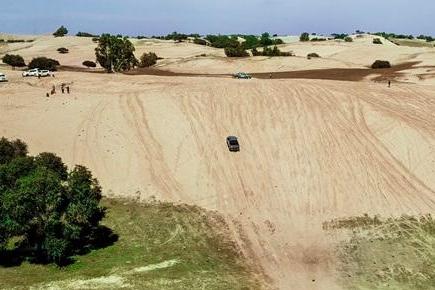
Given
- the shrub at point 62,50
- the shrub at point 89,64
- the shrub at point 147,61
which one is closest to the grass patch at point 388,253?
the shrub at point 147,61

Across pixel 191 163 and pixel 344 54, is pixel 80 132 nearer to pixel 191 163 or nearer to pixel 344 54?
pixel 191 163

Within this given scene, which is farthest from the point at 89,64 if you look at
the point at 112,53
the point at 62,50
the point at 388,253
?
the point at 388,253

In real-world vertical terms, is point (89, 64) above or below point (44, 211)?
above

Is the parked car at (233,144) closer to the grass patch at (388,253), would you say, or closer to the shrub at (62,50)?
the grass patch at (388,253)

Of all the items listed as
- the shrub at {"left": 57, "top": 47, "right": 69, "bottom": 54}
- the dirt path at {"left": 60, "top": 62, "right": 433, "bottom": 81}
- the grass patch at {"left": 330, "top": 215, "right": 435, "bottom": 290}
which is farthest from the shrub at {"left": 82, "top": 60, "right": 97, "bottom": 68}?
the grass patch at {"left": 330, "top": 215, "right": 435, "bottom": 290}

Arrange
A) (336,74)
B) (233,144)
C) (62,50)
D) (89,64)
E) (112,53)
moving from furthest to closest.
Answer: (62,50) < (89,64) < (112,53) < (336,74) < (233,144)

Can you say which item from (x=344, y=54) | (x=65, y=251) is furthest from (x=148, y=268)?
(x=344, y=54)

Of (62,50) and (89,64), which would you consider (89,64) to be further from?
(62,50)
